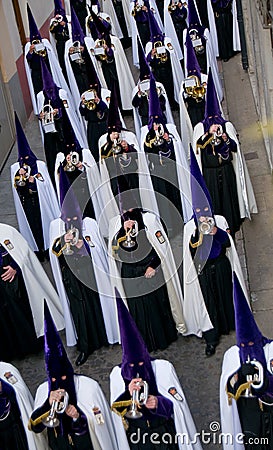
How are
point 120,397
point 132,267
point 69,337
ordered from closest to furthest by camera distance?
point 120,397, point 132,267, point 69,337

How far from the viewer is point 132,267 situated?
28.6ft

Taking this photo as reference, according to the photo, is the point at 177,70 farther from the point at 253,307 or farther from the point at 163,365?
the point at 163,365

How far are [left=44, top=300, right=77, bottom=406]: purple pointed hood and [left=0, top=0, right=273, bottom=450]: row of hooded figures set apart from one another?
12 mm

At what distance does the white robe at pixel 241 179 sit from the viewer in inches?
407

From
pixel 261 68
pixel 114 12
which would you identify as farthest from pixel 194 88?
pixel 114 12

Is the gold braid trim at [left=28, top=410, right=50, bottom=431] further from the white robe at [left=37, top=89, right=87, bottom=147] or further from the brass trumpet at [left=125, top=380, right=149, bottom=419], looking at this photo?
the white robe at [left=37, top=89, right=87, bottom=147]

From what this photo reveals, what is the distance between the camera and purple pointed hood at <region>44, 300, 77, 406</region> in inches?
274

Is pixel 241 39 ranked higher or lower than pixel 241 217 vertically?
higher

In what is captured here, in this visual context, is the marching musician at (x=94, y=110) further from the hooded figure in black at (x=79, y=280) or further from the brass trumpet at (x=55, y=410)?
the brass trumpet at (x=55, y=410)

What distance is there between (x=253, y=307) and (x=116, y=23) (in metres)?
10.2

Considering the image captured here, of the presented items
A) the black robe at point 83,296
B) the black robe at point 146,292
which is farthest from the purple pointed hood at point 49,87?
the black robe at point 146,292

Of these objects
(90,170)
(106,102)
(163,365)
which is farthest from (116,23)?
(163,365)

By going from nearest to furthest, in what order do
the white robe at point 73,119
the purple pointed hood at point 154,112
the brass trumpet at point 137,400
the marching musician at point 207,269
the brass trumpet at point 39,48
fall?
the brass trumpet at point 137,400, the marching musician at point 207,269, the purple pointed hood at point 154,112, the white robe at point 73,119, the brass trumpet at point 39,48

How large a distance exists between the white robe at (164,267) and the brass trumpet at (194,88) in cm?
346
